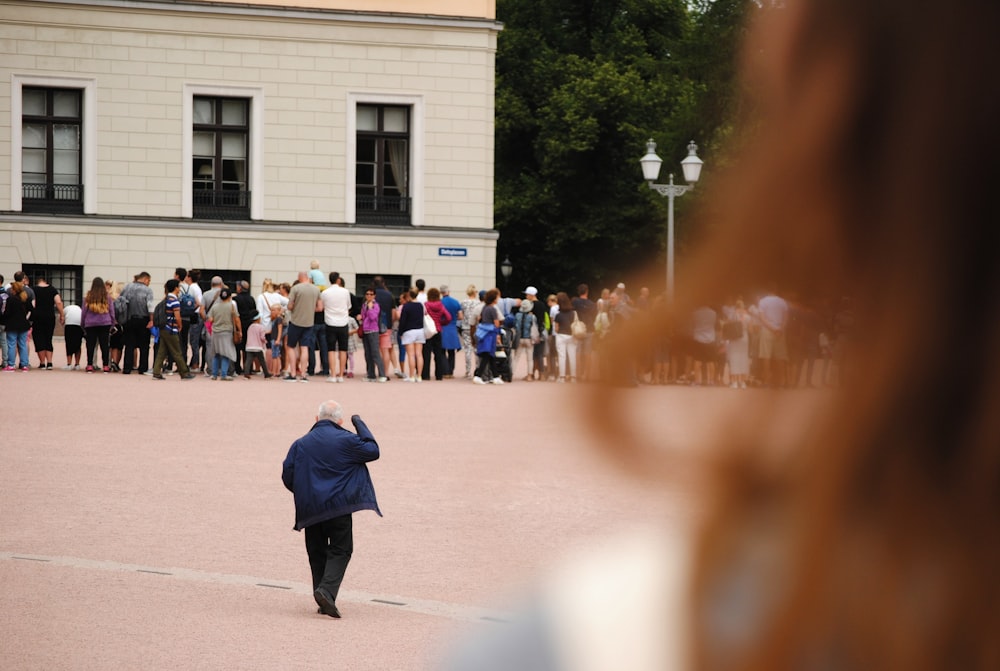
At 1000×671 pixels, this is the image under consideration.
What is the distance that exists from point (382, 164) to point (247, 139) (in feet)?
12.2

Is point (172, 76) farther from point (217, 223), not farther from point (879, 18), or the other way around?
point (879, 18)

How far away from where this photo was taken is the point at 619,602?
107 centimetres

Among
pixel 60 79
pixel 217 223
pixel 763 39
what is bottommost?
pixel 763 39

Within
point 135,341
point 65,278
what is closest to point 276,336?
point 135,341

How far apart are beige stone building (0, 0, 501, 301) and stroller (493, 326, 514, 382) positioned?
1130 centimetres

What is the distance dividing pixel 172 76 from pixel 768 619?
40.4 metres

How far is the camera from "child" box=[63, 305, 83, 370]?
28844 mm

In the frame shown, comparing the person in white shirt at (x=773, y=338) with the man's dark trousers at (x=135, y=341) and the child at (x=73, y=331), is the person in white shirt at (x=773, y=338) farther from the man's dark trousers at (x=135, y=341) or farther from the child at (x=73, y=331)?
the child at (x=73, y=331)

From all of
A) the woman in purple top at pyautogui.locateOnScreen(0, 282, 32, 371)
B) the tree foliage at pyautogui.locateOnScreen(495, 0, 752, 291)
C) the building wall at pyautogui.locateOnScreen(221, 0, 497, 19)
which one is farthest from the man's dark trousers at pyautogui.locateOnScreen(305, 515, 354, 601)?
the tree foliage at pyautogui.locateOnScreen(495, 0, 752, 291)

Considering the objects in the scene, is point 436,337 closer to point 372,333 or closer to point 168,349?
point 372,333

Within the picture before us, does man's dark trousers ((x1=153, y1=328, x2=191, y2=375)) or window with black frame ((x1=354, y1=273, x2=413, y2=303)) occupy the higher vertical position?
window with black frame ((x1=354, y1=273, x2=413, y2=303))

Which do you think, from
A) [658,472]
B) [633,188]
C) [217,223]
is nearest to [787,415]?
[658,472]

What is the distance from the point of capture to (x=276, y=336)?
28703 mm

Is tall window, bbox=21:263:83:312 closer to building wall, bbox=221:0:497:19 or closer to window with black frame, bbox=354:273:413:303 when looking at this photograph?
window with black frame, bbox=354:273:413:303
